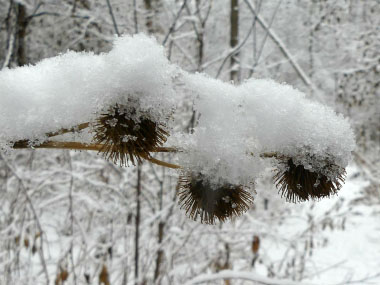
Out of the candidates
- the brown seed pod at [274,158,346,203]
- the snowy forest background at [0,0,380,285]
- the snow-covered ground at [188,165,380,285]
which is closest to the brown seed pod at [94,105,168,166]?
the brown seed pod at [274,158,346,203]

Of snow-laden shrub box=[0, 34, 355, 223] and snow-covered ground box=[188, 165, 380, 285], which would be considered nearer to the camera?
snow-laden shrub box=[0, 34, 355, 223]

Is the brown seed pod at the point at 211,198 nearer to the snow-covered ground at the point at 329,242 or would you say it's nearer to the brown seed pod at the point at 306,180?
the brown seed pod at the point at 306,180

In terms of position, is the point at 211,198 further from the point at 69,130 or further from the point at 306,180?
the point at 69,130

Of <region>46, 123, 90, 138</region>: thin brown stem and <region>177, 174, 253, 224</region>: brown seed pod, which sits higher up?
<region>46, 123, 90, 138</region>: thin brown stem

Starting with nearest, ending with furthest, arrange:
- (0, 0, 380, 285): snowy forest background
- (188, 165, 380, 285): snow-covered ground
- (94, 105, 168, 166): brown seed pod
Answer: (94, 105, 168, 166): brown seed pod < (0, 0, 380, 285): snowy forest background < (188, 165, 380, 285): snow-covered ground

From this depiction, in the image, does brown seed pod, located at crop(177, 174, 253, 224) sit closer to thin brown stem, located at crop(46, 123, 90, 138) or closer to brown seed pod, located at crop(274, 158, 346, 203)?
brown seed pod, located at crop(274, 158, 346, 203)

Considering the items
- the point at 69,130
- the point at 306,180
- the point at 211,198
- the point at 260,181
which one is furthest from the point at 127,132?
the point at 260,181
